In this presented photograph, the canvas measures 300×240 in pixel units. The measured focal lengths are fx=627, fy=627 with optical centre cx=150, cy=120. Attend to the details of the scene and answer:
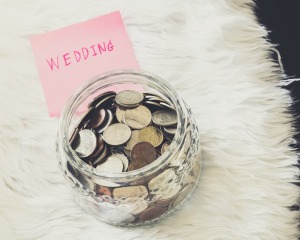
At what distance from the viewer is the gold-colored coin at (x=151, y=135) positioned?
632 millimetres

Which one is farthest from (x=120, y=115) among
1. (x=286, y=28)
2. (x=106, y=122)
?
(x=286, y=28)

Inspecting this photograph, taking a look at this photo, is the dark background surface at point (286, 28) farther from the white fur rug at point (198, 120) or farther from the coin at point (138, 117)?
the coin at point (138, 117)

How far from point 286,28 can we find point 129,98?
0.25m

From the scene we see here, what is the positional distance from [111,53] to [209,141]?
0.17 meters

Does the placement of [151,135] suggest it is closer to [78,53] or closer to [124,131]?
[124,131]

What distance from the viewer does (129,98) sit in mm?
657

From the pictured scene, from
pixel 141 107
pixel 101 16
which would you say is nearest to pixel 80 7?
pixel 101 16

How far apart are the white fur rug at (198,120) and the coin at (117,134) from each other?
82 millimetres

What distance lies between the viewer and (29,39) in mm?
769

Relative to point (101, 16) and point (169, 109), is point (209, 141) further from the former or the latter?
point (101, 16)

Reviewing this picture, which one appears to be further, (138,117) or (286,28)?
(286,28)

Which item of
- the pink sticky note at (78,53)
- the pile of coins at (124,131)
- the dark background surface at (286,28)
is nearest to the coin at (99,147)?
the pile of coins at (124,131)

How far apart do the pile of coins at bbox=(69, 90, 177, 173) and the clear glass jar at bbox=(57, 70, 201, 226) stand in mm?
14

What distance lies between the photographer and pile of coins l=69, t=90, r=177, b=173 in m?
0.62
